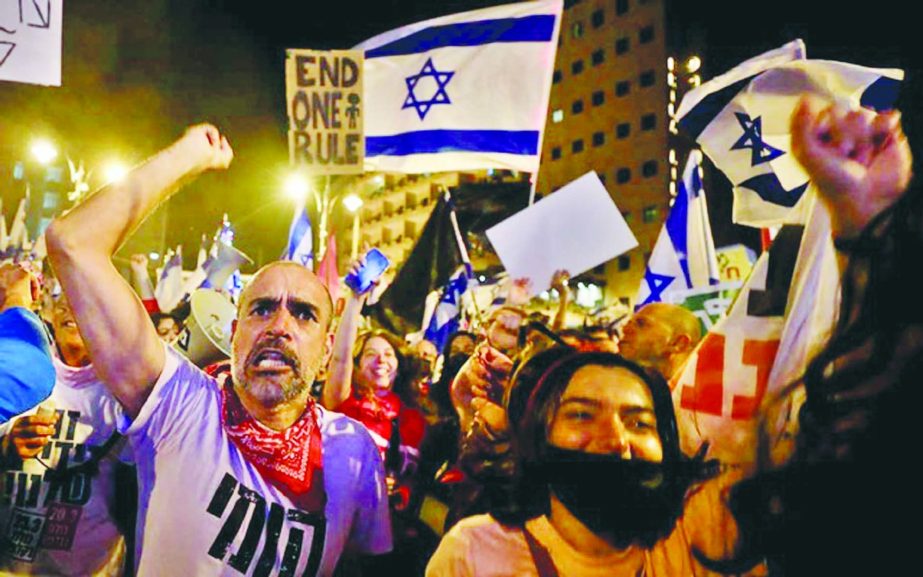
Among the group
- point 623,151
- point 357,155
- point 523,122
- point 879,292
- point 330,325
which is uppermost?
point 623,151

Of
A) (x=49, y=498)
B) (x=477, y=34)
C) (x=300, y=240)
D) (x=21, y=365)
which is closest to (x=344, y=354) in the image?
(x=49, y=498)

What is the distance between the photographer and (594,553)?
6.89 feet

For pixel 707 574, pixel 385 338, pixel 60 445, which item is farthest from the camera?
pixel 385 338

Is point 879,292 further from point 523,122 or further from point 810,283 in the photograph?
point 523,122

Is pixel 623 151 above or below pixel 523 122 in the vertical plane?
above

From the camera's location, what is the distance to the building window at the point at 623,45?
56.5 meters

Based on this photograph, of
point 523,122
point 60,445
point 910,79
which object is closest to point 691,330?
point 910,79

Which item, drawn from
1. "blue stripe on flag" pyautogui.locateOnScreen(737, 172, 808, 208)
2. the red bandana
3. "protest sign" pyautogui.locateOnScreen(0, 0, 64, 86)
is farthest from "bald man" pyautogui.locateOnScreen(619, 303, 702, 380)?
"protest sign" pyautogui.locateOnScreen(0, 0, 64, 86)

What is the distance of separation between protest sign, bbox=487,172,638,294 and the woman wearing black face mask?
13.4 feet

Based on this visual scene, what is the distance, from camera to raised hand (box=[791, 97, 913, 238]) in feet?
5.12

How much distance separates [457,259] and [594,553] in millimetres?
6665

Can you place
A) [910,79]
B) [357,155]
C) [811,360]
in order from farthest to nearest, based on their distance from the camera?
[357,155] < [910,79] < [811,360]

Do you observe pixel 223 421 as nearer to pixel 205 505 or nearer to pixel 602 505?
pixel 205 505

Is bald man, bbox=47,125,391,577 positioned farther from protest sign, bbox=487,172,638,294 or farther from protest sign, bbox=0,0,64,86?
protest sign, bbox=487,172,638,294
